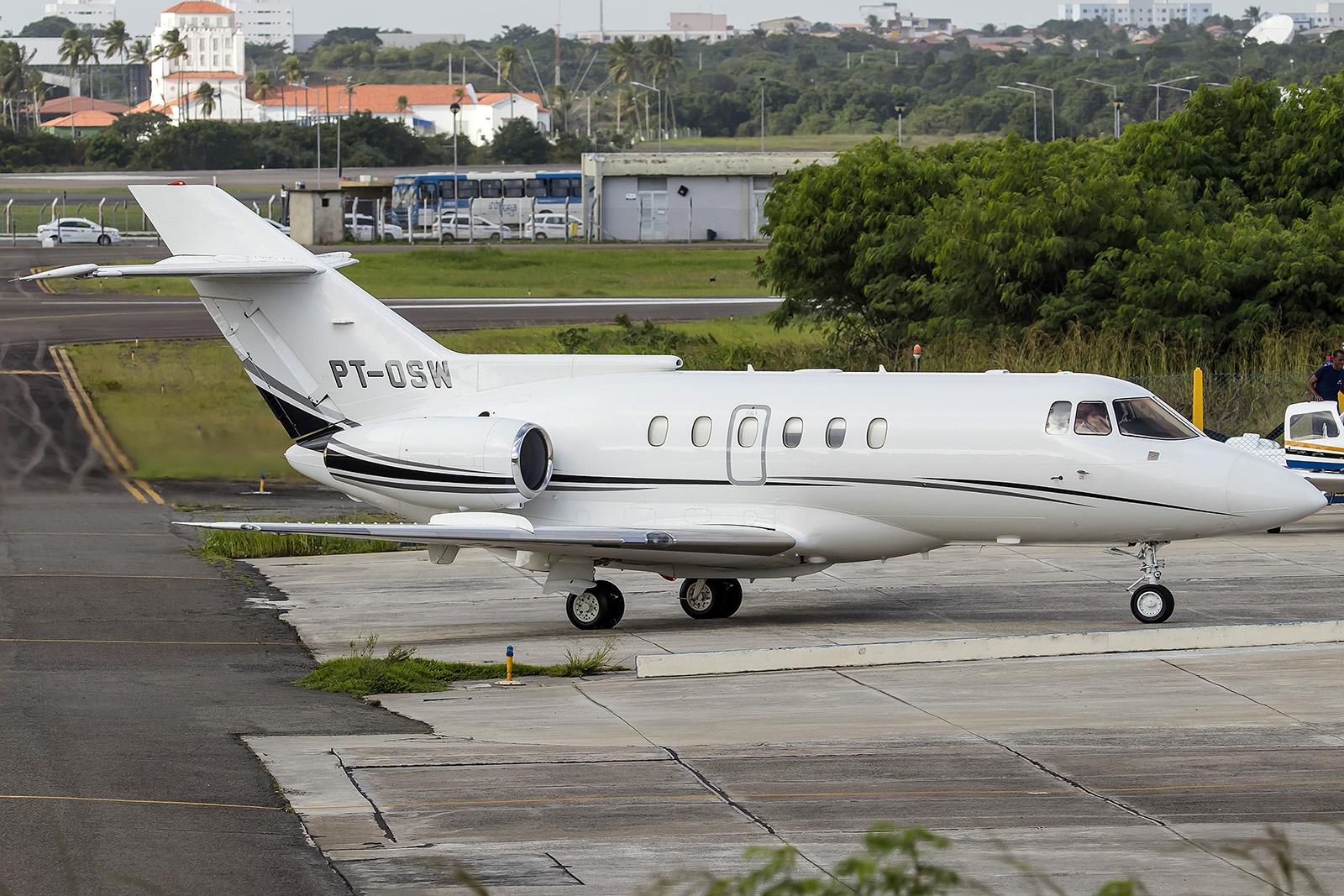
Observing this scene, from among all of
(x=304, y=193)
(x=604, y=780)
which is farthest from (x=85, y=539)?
(x=304, y=193)

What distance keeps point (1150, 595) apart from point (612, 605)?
6.35m

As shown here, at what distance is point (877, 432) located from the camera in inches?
755

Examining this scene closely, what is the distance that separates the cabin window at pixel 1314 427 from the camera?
26500mm

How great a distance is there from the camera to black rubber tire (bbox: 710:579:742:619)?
68.4 ft

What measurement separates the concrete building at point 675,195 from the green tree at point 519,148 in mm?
59652

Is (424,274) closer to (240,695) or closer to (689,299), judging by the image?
(689,299)

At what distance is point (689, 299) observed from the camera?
64062mm

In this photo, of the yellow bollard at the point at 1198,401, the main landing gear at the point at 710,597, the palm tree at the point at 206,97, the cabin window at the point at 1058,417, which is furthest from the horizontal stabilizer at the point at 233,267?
the palm tree at the point at 206,97

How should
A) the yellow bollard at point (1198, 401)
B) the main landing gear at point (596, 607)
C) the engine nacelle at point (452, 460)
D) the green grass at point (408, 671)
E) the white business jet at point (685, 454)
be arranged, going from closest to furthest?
1. the green grass at point (408, 671)
2. the white business jet at point (685, 454)
3. the engine nacelle at point (452, 460)
4. the main landing gear at point (596, 607)
5. the yellow bollard at point (1198, 401)

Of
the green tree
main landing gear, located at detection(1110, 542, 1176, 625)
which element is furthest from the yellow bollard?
the green tree

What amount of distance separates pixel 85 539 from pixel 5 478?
7591mm

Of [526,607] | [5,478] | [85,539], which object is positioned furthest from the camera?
[5,478]

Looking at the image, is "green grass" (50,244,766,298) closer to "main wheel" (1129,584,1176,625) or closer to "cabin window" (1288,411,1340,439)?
"cabin window" (1288,411,1340,439)

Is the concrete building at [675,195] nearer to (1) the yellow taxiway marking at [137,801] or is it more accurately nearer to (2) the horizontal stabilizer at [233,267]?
(2) the horizontal stabilizer at [233,267]
